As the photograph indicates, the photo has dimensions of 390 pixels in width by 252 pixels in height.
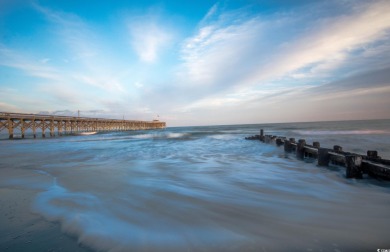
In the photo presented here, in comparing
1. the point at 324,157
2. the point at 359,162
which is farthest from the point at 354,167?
the point at 324,157

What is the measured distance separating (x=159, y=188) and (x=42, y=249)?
9.08 ft

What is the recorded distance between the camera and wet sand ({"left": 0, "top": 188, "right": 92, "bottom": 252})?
232 centimetres

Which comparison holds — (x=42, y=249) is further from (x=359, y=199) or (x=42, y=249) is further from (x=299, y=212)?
(x=359, y=199)

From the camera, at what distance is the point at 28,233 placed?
262cm

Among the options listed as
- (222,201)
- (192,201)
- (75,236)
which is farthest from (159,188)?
(75,236)

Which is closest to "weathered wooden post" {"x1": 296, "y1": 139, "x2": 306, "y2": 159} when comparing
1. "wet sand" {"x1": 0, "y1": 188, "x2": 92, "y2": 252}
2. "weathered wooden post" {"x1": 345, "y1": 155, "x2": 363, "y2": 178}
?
"weathered wooden post" {"x1": 345, "y1": 155, "x2": 363, "y2": 178}

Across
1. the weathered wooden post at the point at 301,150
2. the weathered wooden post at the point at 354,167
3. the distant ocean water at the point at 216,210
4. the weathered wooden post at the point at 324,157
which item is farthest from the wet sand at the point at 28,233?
the weathered wooden post at the point at 301,150

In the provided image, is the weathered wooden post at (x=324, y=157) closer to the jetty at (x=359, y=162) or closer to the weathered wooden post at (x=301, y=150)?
the jetty at (x=359, y=162)

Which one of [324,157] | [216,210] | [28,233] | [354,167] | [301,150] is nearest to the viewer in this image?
[28,233]

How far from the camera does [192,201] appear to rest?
3969 mm

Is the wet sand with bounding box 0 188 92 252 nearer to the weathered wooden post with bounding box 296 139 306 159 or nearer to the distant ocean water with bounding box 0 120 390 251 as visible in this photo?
the distant ocean water with bounding box 0 120 390 251

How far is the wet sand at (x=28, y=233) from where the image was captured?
2320 mm

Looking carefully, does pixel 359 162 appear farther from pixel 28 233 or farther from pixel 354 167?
pixel 28 233

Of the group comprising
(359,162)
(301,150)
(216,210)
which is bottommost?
(216,210)
